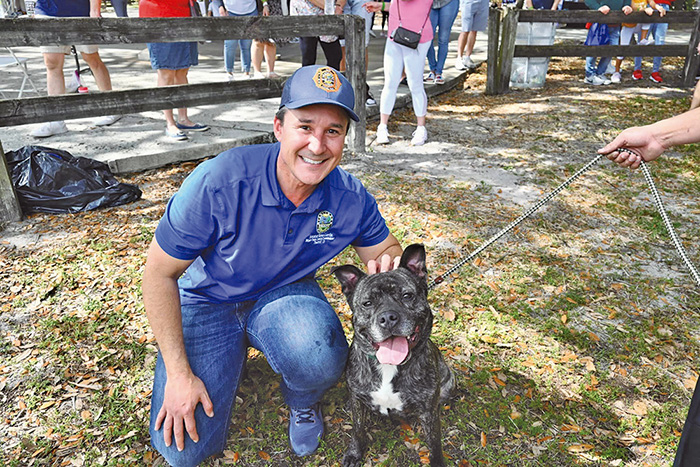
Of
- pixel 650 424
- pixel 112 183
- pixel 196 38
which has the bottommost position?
pixel 650 424

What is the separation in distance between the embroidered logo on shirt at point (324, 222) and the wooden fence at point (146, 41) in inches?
123

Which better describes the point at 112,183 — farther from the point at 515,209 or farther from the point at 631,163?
the point at 631,163

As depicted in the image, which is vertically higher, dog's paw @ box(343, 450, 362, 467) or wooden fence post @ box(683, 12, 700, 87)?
wooden fence post @ box(683, 12, 700, 87)

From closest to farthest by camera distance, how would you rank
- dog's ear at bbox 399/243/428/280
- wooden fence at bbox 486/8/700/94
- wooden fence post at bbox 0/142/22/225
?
dog's ear at bbox 399/243/428/280, wooden fence post at bbox 0/142/22/225, wooden fence at bbox 486/8/700/94

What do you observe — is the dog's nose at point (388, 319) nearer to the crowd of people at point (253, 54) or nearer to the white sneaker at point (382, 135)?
the crowd of people at point (253, 54)

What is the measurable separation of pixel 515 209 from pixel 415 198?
1034 millimetres

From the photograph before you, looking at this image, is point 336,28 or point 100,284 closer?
point 100,284

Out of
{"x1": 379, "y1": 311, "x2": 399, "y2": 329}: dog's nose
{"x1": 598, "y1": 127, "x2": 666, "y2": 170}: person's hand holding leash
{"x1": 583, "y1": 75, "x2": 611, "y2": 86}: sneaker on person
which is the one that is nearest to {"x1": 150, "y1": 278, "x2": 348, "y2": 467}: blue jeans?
{"x1": 379, "y1": 311, "x2": 399, "y2": 329}: dog's nose

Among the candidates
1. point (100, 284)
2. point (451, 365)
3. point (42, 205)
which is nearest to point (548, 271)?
point (451, 365)

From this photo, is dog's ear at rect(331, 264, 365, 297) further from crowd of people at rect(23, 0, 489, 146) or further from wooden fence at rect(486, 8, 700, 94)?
wooden fence at rect(486, 8, 700, 94)

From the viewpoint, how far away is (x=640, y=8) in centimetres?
926

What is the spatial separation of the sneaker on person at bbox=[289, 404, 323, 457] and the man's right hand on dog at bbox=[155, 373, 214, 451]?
508 mm

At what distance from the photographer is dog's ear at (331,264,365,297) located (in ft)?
7.39

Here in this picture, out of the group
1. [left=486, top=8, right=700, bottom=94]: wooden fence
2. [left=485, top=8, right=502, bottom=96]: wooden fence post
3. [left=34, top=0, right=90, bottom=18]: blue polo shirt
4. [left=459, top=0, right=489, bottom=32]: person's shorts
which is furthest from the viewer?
[left=459, top=0, right=489, bottom=32]: person's shorts
